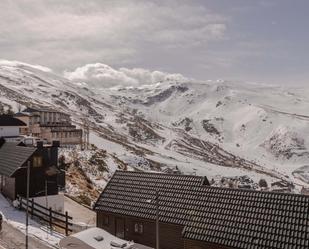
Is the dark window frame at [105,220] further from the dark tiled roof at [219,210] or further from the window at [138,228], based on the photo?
the window at [138,228]

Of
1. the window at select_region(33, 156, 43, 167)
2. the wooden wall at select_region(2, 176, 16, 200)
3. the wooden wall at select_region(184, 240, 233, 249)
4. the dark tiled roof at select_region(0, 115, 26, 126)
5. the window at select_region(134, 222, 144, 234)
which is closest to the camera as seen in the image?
the wooden wall at select_region(184, 240, 233, 249)

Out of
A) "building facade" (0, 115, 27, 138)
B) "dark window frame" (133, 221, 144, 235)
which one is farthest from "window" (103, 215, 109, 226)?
"building facade" (0, 115, 27, 138)

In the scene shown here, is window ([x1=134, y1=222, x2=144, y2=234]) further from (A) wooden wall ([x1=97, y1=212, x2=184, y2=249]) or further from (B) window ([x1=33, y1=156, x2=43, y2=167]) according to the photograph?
(B) window ([x1=33, y1=156, x2=43, y2=167])

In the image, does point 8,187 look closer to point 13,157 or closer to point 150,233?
point 13,157

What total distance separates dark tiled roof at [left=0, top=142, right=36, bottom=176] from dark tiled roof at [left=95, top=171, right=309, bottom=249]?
12.5 m

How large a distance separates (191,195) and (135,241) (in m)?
6.08

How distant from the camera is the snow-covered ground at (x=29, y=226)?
3569 cm

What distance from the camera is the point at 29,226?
127 ft

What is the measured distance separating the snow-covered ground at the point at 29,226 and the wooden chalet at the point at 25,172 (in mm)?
2341

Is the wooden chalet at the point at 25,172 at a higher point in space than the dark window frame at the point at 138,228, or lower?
higher

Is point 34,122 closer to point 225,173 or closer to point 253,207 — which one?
point 225,173

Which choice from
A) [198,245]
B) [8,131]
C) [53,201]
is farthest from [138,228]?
[8,131]

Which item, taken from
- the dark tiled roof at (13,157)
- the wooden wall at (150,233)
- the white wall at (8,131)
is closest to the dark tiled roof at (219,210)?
the wooden wall at (150,233)

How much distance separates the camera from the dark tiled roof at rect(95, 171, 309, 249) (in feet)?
92.2
